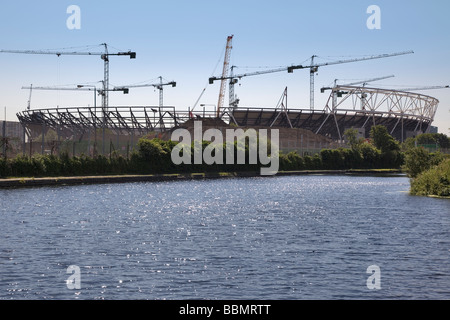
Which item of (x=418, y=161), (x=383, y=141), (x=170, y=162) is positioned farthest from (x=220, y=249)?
(x=383, y=141)

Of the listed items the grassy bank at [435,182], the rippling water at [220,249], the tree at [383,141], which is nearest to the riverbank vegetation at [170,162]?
the tree at [383,141]

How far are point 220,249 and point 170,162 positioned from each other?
5970 centimetres

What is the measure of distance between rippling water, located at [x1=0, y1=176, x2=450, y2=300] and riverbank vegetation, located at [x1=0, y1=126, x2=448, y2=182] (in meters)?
16.0

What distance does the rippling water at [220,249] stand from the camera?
736 inches

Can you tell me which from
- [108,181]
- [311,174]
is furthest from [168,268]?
[311,174]

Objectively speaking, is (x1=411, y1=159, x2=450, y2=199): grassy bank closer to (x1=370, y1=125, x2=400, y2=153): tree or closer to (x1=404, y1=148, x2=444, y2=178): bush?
(x1=404, y1=148, x2=444, y2=178): bush

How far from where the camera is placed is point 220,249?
25688 mm

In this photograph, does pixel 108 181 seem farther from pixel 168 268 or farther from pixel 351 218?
pixel 168 268

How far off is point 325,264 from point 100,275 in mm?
7896

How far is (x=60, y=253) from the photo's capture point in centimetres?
2400

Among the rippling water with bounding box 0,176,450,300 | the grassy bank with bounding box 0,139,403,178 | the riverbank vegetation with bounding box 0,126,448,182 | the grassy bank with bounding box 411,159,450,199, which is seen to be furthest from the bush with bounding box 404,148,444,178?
the grassy bank with bounding box 0,139,403,178

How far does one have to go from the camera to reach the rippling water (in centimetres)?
1870

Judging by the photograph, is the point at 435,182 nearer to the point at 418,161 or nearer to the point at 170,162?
the point at 418,161
